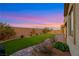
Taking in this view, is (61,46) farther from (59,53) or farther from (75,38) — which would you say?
(75,38)

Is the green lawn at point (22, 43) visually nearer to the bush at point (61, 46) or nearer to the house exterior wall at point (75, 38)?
the bush at point (61, 46)

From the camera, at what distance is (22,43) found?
10.8ft

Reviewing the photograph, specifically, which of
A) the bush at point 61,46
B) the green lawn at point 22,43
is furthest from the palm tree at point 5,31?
the bush at point 61,46

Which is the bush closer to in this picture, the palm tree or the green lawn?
the green lawn

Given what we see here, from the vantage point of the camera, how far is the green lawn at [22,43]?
3295 mm

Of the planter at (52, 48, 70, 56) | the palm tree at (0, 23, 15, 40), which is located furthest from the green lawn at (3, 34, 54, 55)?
the planter at (52, 48, 70, 56)

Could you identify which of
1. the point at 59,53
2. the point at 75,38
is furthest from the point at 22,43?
the point at 75,38

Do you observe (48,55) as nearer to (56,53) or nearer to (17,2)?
(56,53)

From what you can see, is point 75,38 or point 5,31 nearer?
point 75,38

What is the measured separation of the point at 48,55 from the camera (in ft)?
10.8

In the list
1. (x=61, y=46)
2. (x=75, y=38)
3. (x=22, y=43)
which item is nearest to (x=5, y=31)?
(x=22, y=43)

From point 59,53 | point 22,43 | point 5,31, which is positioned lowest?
point 59,53

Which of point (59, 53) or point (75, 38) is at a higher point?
point (75, 38)

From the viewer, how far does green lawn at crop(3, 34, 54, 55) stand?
10.8 ft
